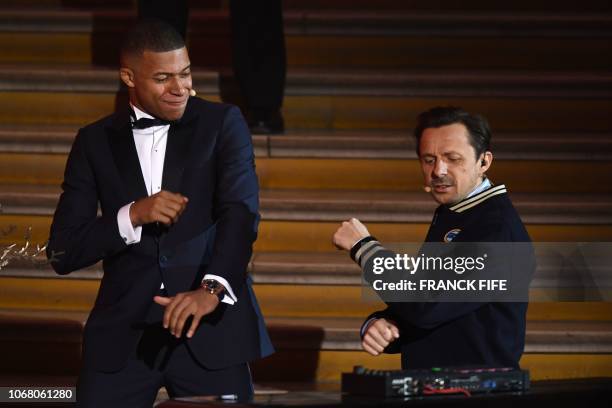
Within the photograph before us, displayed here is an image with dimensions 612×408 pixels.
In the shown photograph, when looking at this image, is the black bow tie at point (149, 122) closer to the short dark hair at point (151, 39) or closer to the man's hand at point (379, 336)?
the short dark hair at point (151, 39)

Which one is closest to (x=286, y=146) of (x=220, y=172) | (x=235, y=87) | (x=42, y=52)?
(x=235, y=87)

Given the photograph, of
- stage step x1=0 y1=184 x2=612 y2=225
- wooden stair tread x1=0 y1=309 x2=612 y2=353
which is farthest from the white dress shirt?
stage step x1=0 y1=184 x2=612 y2=225

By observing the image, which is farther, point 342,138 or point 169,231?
point 342,138

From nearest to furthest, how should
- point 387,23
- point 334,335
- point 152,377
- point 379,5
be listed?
point 152,377 < point 334,335 < point 387,23 < point 379,5

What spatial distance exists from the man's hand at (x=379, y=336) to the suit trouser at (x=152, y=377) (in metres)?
0.39

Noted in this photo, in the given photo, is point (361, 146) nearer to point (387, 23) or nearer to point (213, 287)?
point (387, 23)

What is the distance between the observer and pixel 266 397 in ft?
8.58

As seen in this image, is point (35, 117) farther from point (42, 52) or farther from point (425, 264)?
point (425, 264)

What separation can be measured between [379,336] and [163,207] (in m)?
0.62

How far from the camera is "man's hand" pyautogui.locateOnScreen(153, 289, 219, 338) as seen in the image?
3.14 metres

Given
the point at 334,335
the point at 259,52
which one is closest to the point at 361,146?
the point at 259,52

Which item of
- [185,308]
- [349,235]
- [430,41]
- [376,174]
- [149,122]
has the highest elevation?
[430,41]

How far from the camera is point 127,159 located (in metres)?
3.45

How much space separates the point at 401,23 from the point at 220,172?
3440mm
